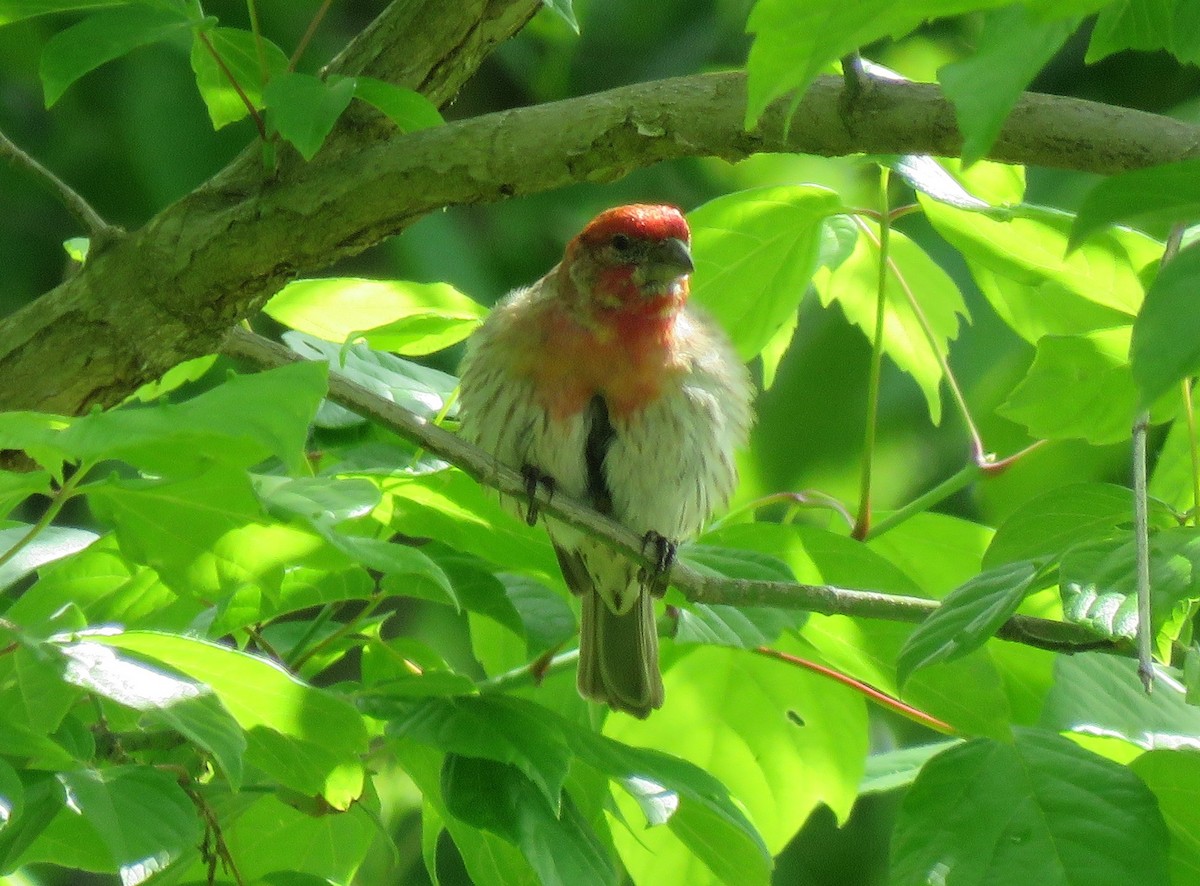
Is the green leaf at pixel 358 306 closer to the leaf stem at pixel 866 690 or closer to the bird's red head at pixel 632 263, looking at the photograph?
the leaf stem at pixel 866 690

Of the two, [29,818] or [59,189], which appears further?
[59,189]

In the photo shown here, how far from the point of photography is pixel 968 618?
71.8 inches

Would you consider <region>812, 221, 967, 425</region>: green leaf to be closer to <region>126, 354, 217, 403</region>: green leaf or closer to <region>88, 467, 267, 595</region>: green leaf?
<region>126, 354, 217, 403</region>: green leaf

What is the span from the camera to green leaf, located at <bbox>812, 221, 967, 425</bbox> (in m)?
2.96

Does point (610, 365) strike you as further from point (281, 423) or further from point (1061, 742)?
point (281, 423)

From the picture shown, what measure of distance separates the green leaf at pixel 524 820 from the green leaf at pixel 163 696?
1.45 ft

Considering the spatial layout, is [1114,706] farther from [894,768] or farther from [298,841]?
[298,841]

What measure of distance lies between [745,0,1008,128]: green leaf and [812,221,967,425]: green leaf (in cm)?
170

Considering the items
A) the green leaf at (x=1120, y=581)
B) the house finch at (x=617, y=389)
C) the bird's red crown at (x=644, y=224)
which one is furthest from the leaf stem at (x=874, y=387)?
the bird's red crown at (x=644, y=224)

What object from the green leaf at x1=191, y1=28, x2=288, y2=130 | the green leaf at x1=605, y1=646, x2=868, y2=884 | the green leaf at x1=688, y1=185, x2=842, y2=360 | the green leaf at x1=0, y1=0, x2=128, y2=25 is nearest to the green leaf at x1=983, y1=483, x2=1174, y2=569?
the green leaf at x1=605, y1=646, x2=868, y2=884

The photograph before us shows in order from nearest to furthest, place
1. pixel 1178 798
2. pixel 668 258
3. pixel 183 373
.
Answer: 1. pixel 1178 798
2. pixel 183 373
3. pixel 668 258

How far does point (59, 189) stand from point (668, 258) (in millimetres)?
1807

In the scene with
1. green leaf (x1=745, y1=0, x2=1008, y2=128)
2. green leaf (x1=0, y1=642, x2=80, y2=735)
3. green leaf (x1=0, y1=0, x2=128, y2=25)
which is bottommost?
green leaf (x1=0, y1=642, x2=80, y2=735)

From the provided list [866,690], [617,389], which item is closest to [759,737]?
[866,690]
